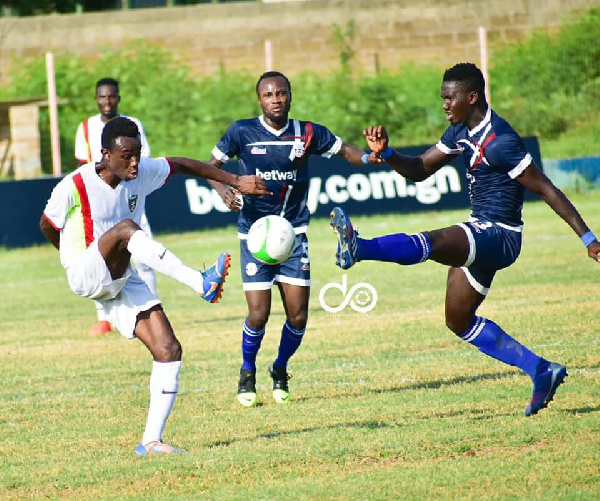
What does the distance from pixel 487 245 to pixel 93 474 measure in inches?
110

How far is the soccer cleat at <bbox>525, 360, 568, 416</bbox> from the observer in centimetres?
712

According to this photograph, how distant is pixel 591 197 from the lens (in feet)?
75.3

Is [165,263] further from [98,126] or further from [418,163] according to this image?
[98,126]

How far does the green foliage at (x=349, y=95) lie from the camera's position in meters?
26.3

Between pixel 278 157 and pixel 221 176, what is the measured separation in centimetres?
125

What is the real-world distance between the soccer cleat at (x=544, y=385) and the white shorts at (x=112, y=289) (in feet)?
7.96

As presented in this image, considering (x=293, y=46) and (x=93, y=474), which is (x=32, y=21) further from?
(x=93, y=474)

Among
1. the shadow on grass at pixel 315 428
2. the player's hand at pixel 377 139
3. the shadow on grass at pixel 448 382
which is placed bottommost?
the shadow on grass at pixel 448 382

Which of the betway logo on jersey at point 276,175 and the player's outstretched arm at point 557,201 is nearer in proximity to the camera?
the player's outstretched arm at point 557,201

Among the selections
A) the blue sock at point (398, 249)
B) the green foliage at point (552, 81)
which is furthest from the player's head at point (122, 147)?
the green foliage at point (552, 81)

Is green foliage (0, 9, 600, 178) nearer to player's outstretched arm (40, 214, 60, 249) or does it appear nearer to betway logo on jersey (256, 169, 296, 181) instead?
betway logo on jersey (256, 169, 296, 181)

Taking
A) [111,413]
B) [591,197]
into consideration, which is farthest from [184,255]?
[111,413]

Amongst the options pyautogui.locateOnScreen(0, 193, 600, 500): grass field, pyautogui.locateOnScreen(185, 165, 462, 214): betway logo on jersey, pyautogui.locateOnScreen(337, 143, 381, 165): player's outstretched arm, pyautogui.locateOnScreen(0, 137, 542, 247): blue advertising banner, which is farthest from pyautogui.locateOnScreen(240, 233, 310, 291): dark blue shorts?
pyautogui.locateOnScreen(185, 165, 462, 214): betway logo on jersey

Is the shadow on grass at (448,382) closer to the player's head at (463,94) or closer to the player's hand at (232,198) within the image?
the player's hand at (232,198)
